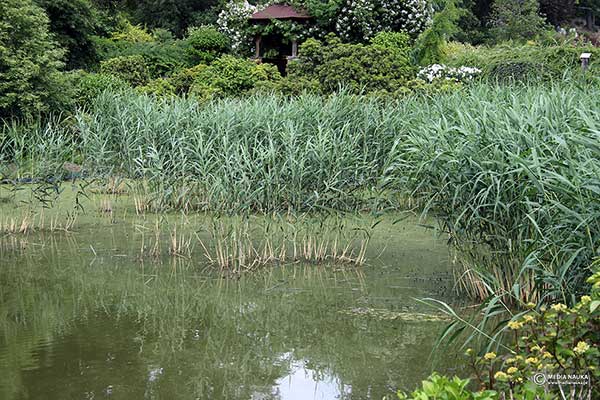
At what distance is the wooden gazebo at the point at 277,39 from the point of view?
20078mm

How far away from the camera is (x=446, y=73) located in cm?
1539

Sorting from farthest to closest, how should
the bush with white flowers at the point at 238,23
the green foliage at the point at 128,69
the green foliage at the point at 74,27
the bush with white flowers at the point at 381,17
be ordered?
the bush with white flowers at the point at 238,23 → the bush with white flowers at the point at 381,17 → the green foliage at the point at 128,69 → the green foliage at the point at 74,27

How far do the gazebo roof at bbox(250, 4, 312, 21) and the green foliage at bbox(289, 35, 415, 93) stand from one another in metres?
3.58

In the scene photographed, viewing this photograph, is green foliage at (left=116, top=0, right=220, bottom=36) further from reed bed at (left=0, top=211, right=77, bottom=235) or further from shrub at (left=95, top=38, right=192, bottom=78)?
reed bed at (left=0, top=211, right=77, bottom=235)

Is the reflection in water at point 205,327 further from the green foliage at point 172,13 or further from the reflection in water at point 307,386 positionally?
the green foliage at point 172,13

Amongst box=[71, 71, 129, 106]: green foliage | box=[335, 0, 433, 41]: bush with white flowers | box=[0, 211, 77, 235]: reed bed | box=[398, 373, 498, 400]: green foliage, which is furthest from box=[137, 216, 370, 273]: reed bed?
box=[335, 0, 433, 41]: bush with white flowers

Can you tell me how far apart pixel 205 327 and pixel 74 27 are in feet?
41.7

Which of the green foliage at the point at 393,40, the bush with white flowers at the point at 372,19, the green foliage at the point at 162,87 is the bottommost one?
the green foliage at the point at 162,87

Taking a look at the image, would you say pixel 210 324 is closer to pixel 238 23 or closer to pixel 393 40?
pixel 393 40

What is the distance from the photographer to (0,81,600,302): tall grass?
4469 millimetres

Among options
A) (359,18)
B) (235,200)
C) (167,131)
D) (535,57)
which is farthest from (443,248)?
(359,18)

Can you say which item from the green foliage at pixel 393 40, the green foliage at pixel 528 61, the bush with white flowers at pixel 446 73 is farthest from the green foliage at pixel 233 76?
the green foliage at pixel 528 61

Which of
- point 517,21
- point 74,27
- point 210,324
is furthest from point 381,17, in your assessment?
point 210,324

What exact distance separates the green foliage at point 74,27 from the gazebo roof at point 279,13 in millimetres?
4788
